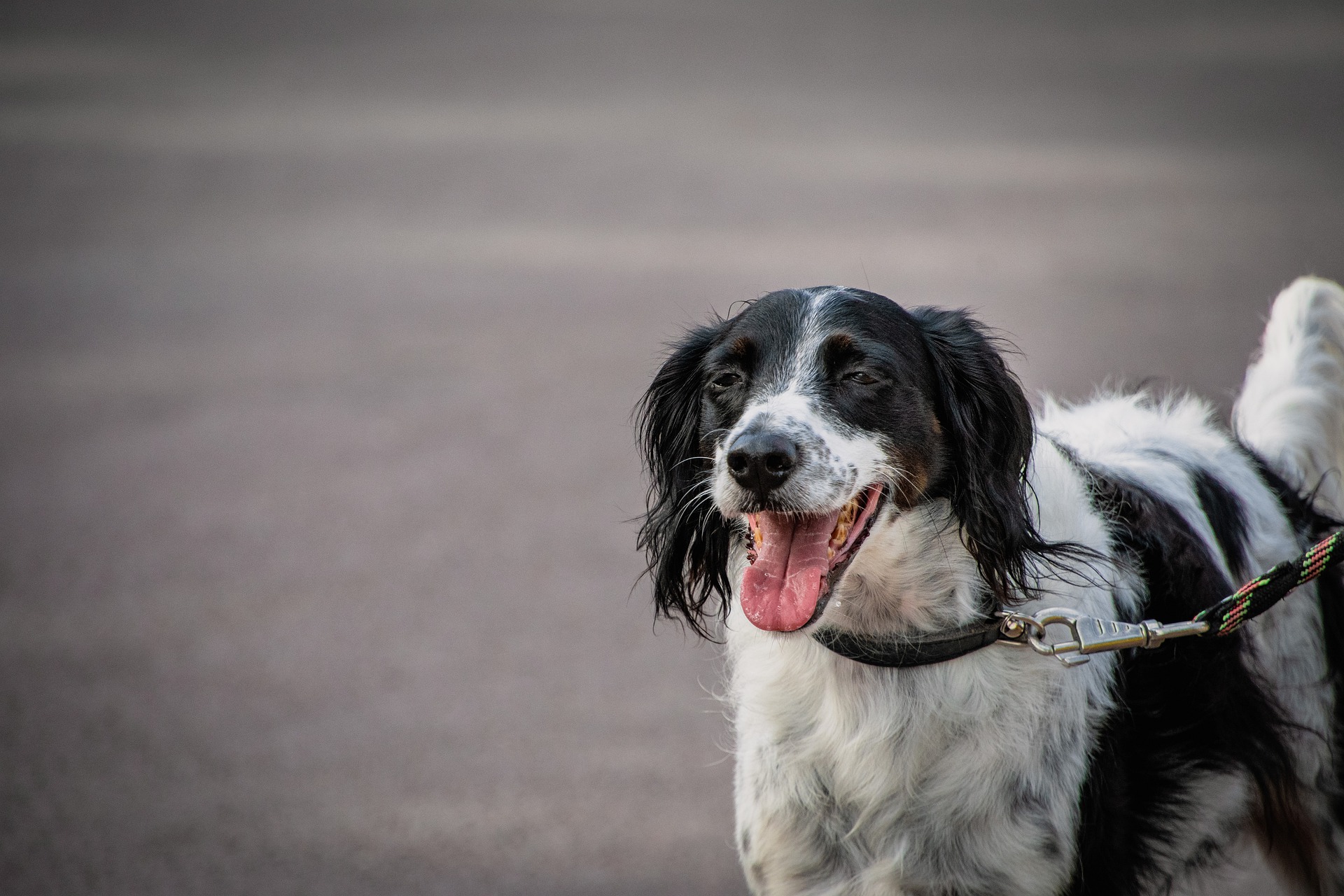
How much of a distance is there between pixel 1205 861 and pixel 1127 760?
Result: 0.49m

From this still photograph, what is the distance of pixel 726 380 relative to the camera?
2754 millimetres

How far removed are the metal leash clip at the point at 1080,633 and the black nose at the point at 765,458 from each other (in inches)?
21.1

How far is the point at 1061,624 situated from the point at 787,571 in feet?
1.95

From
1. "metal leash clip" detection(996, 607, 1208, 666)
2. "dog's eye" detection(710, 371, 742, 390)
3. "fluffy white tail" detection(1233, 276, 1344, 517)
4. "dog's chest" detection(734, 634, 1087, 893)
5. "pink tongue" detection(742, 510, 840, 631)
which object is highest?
"dog's eye" detection(710, 371, 742, 390)

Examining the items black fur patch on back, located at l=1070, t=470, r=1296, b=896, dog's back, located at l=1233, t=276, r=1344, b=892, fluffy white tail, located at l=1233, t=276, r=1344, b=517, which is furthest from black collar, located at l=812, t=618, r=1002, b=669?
fluffy white tail, located at l=1233, t=276, r=1344, b=517

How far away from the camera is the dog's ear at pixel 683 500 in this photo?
9.08ft

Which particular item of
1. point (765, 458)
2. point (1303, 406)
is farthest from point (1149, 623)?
point (1303, 406)

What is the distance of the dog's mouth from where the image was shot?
2381 millimetres

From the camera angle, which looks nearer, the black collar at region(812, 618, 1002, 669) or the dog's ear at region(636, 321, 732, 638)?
the black collar at region(812, 618, 1002, 669)

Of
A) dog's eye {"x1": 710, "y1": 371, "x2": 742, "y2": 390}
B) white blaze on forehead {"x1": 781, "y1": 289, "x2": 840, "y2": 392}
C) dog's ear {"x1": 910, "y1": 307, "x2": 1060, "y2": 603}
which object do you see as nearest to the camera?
dog's ear {"x1": 910, "y1": 307, "x2": 1060, "y2": 603}

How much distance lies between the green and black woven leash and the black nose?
897mm

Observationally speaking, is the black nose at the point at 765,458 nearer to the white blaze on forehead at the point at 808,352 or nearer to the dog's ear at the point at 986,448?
the white blaze on forehead at the point at 808,352

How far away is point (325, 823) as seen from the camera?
382cm

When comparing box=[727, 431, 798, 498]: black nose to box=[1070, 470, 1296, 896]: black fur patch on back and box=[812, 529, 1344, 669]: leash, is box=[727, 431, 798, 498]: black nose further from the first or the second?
box=[1070, 470, 1296, 896]: black fur patch on back
